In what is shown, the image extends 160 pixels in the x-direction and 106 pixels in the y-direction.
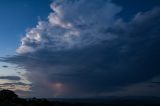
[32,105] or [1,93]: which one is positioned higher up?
[1,93]

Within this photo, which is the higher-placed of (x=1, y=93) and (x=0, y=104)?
(x=1, y=93)

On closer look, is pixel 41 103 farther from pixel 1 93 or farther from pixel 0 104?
pixel 1 93

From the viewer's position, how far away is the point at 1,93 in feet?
258

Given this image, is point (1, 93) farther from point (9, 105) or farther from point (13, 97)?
point (9, 105)

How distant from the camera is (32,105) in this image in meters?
66.2

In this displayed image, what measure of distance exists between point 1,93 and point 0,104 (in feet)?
60.8

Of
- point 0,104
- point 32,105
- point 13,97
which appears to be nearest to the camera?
point 0,104

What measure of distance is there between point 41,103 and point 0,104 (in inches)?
400

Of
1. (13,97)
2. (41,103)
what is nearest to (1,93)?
(13,97)

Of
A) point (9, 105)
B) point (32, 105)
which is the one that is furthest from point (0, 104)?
point (32, 105)

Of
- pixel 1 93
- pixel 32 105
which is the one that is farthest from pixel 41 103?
pixel 1 93

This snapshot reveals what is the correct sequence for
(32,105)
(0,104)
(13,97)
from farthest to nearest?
(13,97), (32,105), (0,104)

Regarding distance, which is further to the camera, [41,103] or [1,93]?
[1,93]

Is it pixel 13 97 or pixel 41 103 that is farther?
pixel 13 97
